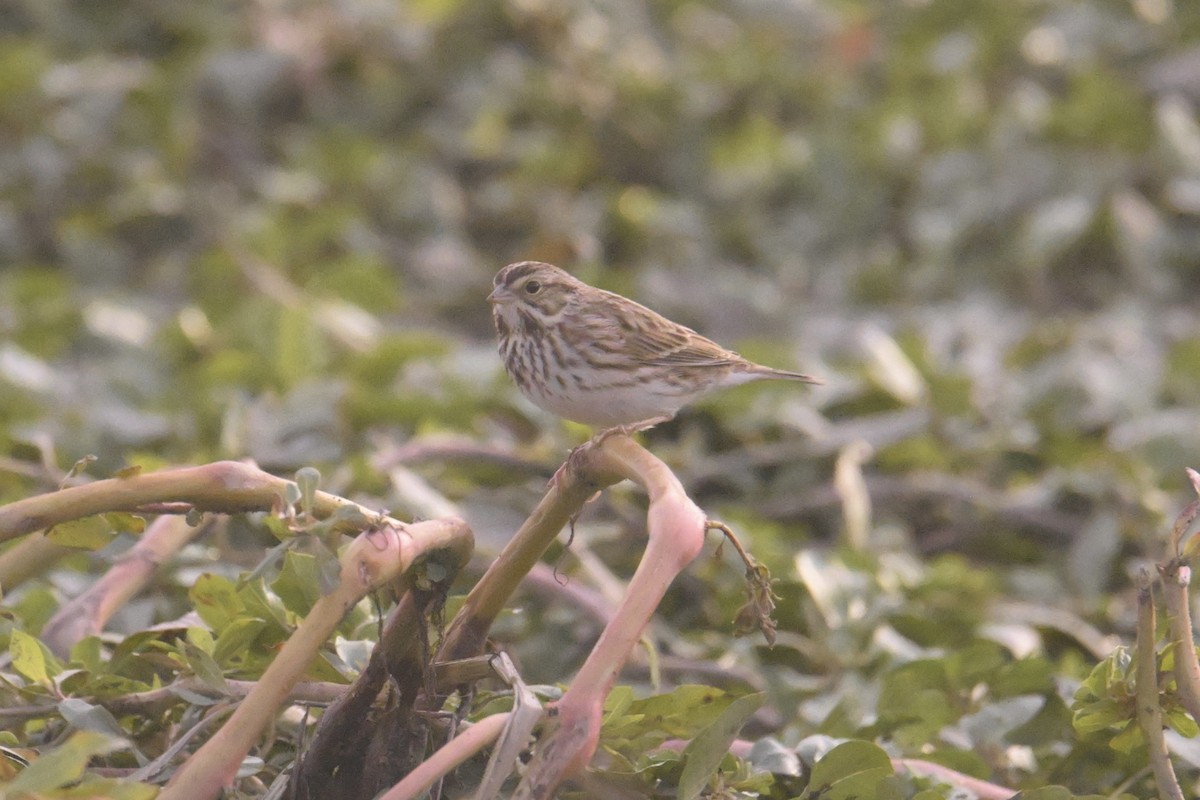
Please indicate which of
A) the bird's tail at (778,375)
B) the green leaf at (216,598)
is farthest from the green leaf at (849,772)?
the bird's tail at (778,375)

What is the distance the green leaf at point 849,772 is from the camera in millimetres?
2082

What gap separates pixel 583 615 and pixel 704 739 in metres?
0.96

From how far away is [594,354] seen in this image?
3.21 meters

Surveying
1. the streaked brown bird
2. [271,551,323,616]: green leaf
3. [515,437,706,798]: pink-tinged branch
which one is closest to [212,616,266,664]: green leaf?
[271,551,323,616]: green leaf

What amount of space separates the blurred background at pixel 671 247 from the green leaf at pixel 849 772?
880mm

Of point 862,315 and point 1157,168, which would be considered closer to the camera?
point 862,315

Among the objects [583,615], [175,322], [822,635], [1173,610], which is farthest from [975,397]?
[1173,610]

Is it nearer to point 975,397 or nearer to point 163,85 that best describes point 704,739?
point 975,397

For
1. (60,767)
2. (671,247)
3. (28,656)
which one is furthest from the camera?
(671,247)

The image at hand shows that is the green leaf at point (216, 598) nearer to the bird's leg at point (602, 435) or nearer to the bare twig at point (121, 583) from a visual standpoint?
the bare twig at point (121, 583)

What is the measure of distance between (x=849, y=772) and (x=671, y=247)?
3.67 metres

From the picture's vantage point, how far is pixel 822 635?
3025 mm

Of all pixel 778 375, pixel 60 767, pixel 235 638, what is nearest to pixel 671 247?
pixel 778 375

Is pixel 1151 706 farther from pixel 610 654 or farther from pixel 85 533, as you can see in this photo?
pixel 85 533
